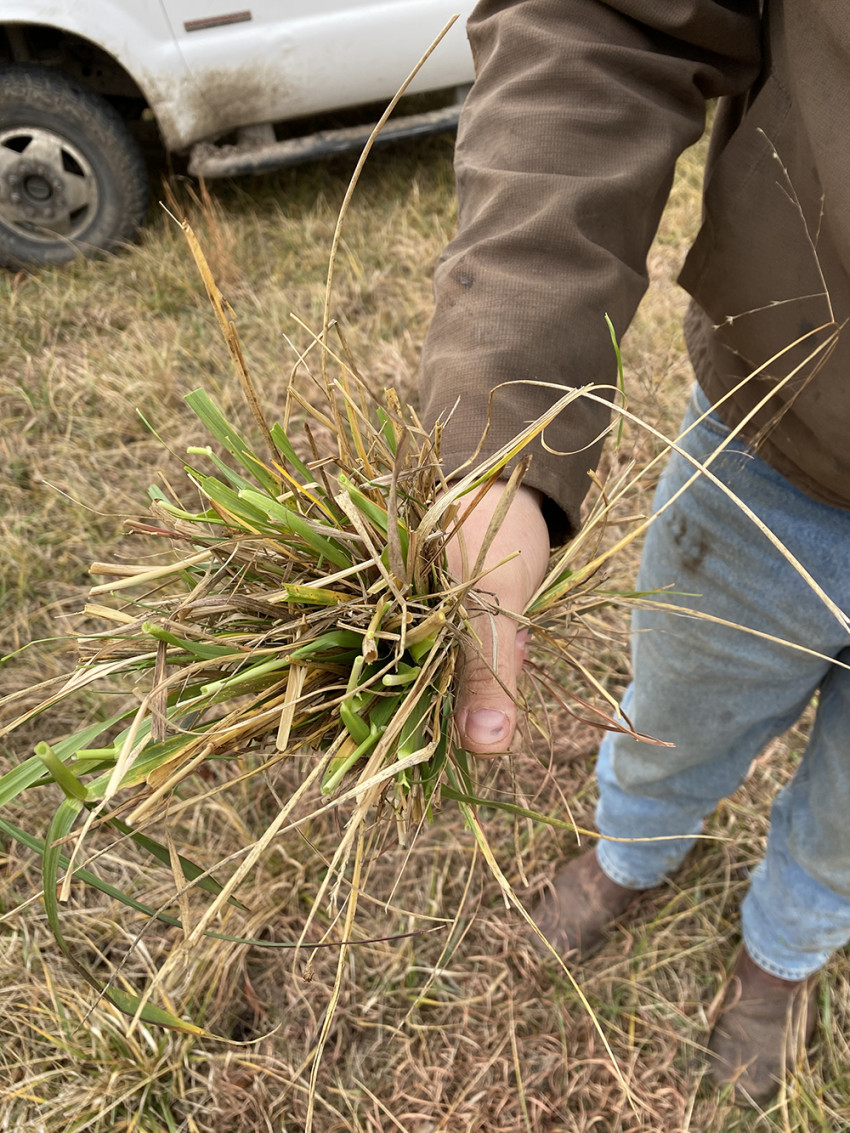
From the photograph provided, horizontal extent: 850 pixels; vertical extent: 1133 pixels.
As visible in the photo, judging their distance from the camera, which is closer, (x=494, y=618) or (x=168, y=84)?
(x=494, y=618)

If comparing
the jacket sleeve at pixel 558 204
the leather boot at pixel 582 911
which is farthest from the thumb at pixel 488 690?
the leather boot at pixel 582 911

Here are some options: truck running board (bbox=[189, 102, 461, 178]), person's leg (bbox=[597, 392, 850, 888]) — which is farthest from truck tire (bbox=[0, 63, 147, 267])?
person's leg (bbox=[597, 392, 850, 888])

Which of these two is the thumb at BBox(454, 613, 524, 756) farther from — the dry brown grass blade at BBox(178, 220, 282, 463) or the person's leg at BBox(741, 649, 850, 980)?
the person's leg at BBox(741, 649, 850, 980)

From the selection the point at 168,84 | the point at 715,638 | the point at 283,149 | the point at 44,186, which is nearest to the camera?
the point at 715,638

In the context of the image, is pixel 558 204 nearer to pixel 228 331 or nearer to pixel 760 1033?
pixel 228 331

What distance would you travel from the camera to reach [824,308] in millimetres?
753

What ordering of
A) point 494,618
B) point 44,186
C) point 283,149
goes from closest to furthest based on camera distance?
point 494,618 < point 44,186 < point 283,149

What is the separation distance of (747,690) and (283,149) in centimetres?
257

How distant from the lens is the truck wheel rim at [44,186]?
8.29 feet

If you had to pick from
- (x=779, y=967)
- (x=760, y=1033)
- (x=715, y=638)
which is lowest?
(x=760, y=1033)

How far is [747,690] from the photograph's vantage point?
1.08m

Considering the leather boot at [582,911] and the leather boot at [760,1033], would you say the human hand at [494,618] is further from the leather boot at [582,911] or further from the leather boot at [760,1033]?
the leather boot at [760,1033]

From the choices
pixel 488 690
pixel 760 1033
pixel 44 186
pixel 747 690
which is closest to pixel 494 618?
pixel 488 690

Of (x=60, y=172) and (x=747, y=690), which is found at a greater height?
(x=60, y=172)
